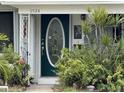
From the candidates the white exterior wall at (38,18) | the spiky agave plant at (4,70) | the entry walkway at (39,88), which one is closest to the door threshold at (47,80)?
the white exterior wall at (38,18)

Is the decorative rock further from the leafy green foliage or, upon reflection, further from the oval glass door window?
the oval glass door window

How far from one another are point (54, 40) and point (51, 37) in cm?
15

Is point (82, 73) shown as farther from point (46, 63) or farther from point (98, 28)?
point (46, 63)

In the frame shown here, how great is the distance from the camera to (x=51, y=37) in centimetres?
1484

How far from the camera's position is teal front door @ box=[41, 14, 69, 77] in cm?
1477

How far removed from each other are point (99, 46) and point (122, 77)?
1.17 metres

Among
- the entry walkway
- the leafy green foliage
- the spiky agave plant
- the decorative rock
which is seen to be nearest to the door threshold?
the entry walkway

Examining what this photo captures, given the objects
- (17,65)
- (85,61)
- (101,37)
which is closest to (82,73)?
(85,61)

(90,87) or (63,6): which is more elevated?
(63,6)

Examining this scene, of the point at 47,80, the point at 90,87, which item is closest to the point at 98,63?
the point at 90,87

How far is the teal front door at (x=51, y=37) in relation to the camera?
581 inches

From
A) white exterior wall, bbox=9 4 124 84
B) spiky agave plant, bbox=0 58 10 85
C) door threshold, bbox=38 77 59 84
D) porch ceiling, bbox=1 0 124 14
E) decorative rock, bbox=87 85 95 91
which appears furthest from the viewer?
door threshold, bbox=38 77 59 84

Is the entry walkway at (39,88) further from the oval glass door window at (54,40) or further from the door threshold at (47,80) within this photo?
the oval glass door window at (54,40)

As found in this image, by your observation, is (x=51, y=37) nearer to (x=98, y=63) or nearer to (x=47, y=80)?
(x=47, y=80)
